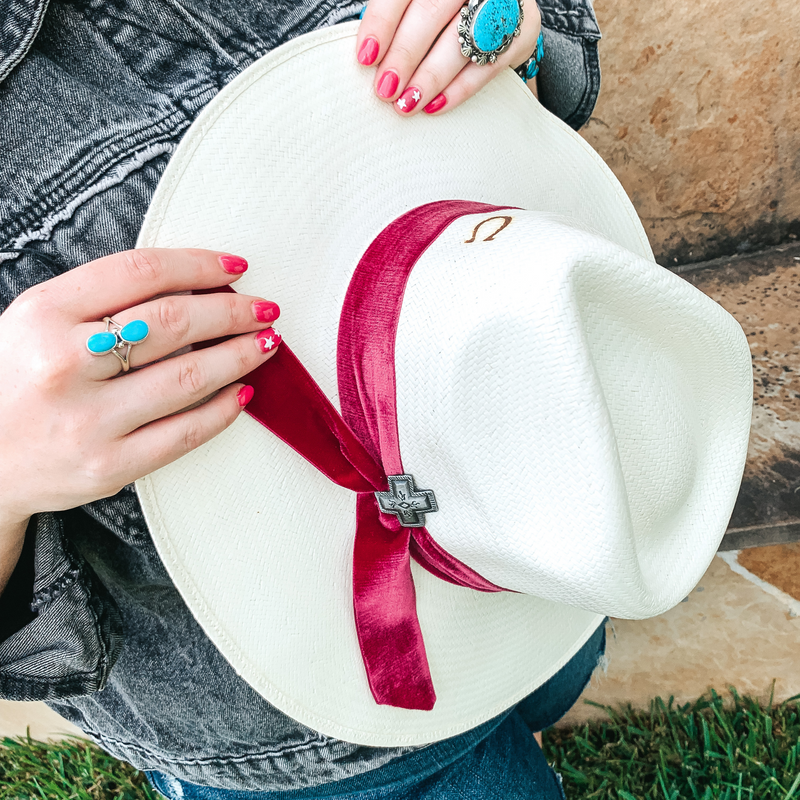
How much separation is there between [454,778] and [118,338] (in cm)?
102

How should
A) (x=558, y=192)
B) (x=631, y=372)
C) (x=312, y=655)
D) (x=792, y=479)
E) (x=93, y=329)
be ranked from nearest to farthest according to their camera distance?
(x=93, y=329)
(x=631, y=372)
(x=312, y=655)
(x=558, y=192)
(x=792, y=479)

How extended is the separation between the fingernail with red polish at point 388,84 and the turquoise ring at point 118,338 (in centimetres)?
44

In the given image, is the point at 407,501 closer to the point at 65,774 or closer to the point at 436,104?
the point at 436,104

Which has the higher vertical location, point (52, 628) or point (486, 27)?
point (486, 27)

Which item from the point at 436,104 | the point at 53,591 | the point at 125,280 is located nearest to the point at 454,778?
the point at 53,591

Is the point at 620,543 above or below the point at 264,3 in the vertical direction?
below

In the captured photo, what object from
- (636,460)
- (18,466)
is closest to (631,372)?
(636,460)

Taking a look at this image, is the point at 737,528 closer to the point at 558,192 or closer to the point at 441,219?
the point at 558,192

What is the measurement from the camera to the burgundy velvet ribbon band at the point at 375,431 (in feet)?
2.50

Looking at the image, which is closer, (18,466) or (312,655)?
(18,466)

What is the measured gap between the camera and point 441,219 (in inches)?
30.8

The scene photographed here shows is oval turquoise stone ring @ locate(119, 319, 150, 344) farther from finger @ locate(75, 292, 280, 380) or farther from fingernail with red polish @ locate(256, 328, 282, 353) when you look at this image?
fingernail with red polish @ locate(256, 328, 282, 353)

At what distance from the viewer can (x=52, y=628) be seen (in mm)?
846

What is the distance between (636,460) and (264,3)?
81cm
